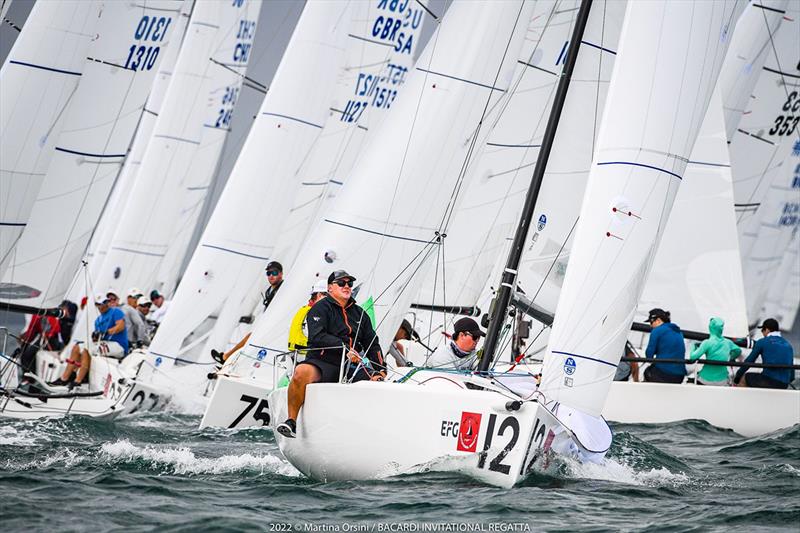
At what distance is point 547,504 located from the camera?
6074 millimetres

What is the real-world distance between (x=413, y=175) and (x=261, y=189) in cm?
323

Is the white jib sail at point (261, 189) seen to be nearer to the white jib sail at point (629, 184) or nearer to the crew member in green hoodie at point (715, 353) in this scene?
the crew member in green hoodie at point (715, 353)

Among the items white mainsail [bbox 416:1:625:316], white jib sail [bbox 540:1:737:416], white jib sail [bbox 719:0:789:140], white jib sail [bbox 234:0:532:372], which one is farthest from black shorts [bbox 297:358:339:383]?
white jib sail [bbox 719:0:789:140]

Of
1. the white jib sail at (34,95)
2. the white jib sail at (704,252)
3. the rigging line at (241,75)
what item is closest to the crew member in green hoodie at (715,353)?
the white jib sail at (704,252)

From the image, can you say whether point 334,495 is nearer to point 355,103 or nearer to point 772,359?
point 772,359

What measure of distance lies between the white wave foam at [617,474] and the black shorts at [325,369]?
1441 millimetres

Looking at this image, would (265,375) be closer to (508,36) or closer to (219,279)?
(219,279)

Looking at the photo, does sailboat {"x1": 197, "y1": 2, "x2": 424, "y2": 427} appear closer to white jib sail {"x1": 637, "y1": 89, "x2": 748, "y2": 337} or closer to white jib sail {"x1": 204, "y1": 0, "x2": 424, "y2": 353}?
white jib sail {"x1": 204, "y1": 0, "x2": 424, "y2": 353}

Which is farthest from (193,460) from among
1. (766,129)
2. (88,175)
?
(766,129)

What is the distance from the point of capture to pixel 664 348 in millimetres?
11648

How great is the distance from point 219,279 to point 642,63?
5.99 m

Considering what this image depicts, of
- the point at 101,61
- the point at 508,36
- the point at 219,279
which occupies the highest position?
the point at 508,36

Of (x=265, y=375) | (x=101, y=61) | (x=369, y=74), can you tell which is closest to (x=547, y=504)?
(x=265, y=375)

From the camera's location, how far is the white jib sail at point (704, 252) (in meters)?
11.9
